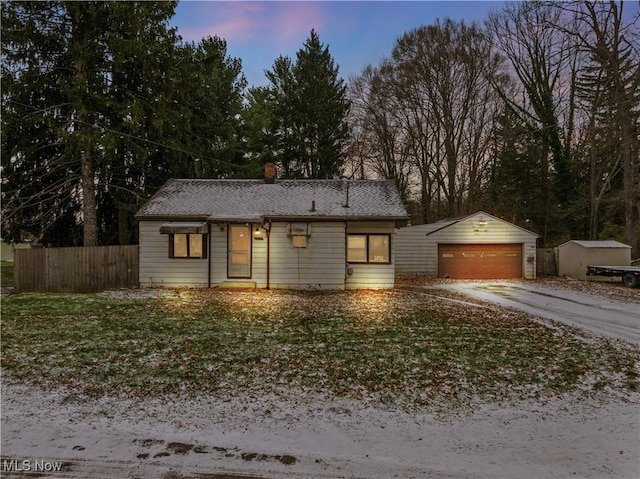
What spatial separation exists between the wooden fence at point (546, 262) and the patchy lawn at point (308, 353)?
34.4 feet

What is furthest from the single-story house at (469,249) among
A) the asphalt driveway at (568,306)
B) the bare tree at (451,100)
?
the bare tree at (451,100)

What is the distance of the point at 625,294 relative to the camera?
12.0 metres

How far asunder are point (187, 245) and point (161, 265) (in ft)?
3.78

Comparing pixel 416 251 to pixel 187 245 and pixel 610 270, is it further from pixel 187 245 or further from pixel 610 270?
pixel 187 245

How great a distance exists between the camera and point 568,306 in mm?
9875

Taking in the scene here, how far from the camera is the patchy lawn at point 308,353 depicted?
14.9 ft

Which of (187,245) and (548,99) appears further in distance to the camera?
(548,99)

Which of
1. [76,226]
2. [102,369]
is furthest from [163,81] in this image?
[102,369]

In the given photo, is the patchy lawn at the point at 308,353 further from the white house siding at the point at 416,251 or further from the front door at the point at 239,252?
the white house siding at the point at 416,251

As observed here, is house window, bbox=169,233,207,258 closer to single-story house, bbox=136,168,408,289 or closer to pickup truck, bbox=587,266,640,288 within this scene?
single-story house, bbox=136,168,408,289

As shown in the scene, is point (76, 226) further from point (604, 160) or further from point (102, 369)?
point (604, 160)

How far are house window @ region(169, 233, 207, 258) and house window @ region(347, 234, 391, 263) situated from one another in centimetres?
519

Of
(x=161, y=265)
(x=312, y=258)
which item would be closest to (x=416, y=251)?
(x=312, y=258)

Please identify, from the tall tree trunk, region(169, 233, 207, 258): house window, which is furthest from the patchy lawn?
the tall tree trunk
